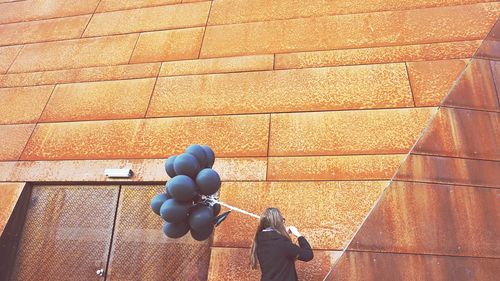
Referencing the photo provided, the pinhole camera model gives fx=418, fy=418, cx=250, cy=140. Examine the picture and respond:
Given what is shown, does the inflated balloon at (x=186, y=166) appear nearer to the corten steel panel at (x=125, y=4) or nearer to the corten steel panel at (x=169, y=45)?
the corten steel panel at (x=169, y=45)

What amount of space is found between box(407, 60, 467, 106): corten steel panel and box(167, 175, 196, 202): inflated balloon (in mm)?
2930

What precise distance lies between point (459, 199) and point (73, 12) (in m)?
6.66

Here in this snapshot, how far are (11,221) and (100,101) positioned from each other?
1.95m

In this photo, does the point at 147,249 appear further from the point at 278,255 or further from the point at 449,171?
the point at 449,171

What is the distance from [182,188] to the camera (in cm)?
374

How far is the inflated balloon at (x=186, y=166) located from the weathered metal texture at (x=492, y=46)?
3.81 meters

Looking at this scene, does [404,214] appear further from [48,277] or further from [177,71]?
[48,277]

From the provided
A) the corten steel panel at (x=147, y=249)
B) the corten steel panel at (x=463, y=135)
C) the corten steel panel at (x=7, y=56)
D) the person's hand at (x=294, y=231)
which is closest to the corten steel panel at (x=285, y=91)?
the corten steel panel at (x=463, y=135)

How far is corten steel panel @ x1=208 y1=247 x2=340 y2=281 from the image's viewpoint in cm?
430

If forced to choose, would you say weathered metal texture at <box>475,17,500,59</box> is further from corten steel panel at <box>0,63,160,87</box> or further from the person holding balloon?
corten steel panel at <box>0,63,160,87</box>

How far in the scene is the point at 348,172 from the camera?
15.5 feet

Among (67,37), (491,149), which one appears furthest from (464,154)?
(67,37)

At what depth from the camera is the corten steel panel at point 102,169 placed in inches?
196

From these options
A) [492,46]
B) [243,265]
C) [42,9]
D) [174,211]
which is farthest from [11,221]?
[492,46]
